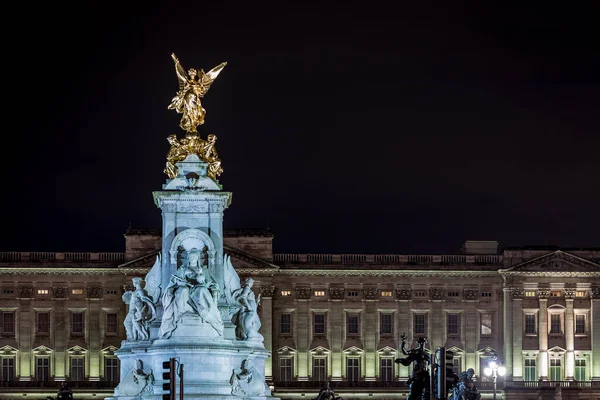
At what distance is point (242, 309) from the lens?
9200cm

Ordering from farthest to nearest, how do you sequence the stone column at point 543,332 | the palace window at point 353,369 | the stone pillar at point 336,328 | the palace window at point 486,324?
the palace window at point 486,324
the stone column at point 543,332
the palace window at point 353,369
the stone pillar at point 336,328

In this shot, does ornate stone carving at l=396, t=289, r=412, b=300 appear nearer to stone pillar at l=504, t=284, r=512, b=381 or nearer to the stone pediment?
the stone pediment

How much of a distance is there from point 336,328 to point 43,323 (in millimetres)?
24321

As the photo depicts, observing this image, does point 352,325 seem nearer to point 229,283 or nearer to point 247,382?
point 229,283

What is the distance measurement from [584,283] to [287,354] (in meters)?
25.7

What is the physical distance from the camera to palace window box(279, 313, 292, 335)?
6885 inches

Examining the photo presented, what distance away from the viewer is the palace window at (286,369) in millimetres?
174250

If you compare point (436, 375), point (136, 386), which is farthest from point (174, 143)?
point (436, 375)

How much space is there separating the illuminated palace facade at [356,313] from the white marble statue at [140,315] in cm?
7914

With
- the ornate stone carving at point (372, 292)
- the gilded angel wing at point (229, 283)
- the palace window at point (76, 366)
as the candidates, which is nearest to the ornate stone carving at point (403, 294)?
the ornate stone carving at point (372, 292)

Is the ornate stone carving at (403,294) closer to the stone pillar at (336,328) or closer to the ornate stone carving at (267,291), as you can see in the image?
the stone pillar at (336,328)

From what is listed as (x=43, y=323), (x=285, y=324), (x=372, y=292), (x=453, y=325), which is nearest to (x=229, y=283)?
(x=43, y=323)

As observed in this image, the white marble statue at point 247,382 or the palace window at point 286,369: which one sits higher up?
the palace window at point 286,369

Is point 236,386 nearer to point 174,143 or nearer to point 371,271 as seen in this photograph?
point 174,143
